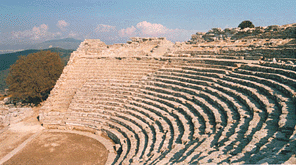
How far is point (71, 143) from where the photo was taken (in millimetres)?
11352

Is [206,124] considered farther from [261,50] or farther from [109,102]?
[261,50]

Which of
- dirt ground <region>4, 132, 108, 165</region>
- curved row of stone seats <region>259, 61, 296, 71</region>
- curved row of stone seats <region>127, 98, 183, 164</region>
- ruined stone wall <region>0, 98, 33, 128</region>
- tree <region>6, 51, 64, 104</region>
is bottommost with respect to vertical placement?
dirt ground <region>4, 132, 108, 165</region>

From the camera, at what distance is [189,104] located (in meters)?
10.4

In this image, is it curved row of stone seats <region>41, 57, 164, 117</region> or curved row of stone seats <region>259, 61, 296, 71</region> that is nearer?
curved row of stone seats <region>259, 61, 296, 71</region>

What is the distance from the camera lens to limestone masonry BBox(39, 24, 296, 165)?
5.70m

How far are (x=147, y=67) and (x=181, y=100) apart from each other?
6633 millimetres

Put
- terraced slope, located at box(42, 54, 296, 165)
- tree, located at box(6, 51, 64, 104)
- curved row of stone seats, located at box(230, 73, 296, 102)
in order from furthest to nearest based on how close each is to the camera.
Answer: tree, located at box(6, 51, 64, 104), curved row of stone seats, located at box(230, 73, 296, 102), terraced slope, located at box(42, 54, 296, 165)

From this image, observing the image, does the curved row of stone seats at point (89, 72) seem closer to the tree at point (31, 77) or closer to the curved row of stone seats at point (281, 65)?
the tree at point (31, 77)

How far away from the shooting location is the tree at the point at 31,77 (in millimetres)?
17344

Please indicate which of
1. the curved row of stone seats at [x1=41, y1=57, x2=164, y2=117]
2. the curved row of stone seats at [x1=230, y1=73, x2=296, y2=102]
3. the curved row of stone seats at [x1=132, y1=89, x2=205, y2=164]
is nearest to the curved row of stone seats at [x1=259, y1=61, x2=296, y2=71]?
the curved row of stone seats at [x1=230, y1=73, x2=296, y2=102]

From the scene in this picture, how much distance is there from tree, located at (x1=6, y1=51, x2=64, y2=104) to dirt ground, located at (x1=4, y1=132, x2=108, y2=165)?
7110mm

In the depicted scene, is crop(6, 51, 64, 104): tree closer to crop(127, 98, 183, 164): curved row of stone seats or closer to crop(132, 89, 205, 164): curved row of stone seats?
crop(127, 98, 183, 164): curved row of stone seats

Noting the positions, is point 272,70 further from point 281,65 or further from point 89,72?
point 89,72

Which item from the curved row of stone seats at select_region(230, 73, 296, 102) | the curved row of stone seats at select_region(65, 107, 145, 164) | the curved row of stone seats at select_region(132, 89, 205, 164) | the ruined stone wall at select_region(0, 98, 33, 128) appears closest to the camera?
the curved row of stone seats at select_region(230, 73, 296, 102)
